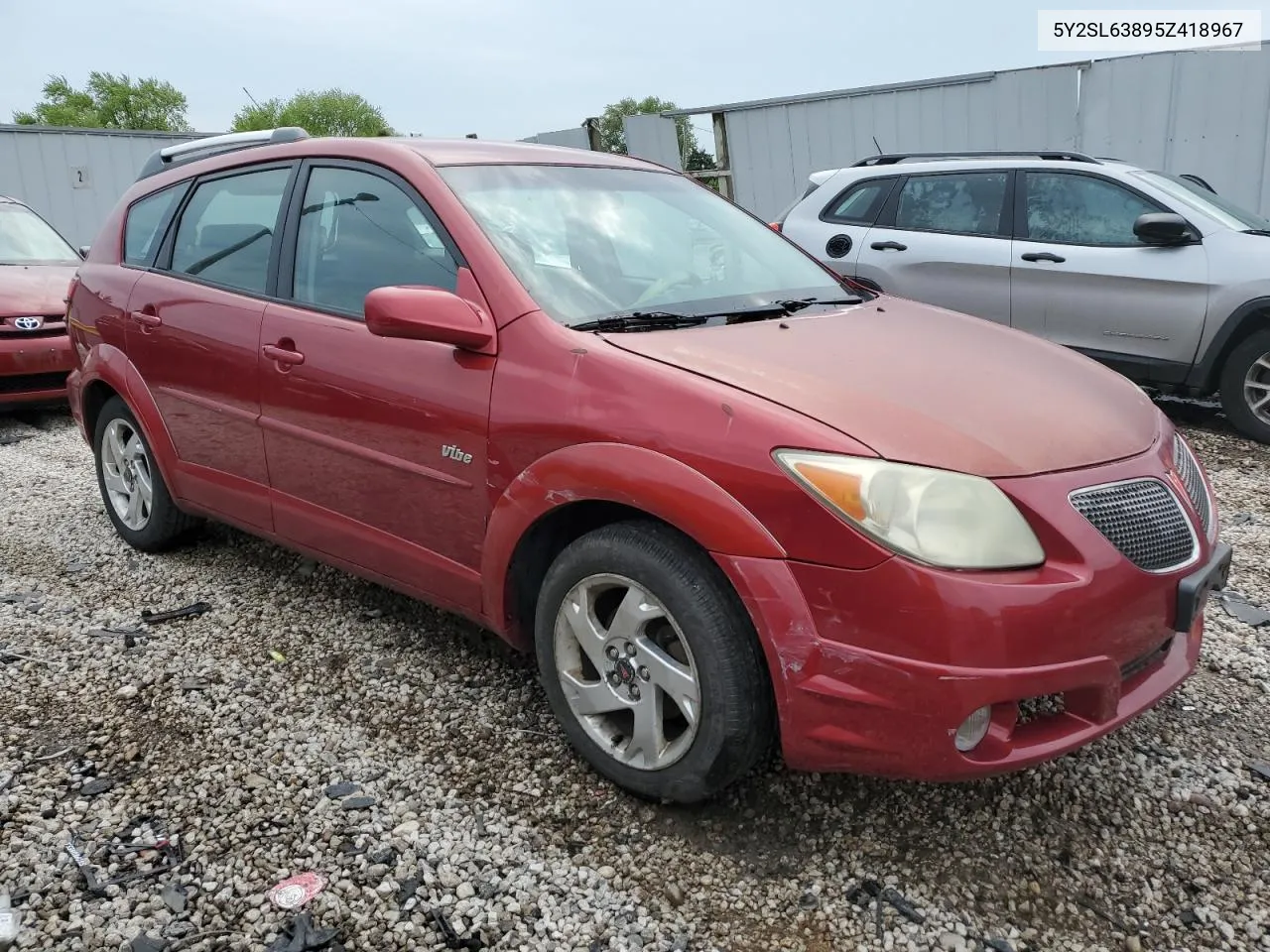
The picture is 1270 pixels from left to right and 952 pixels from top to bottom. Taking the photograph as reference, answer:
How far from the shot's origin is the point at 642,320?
2645 millimetres

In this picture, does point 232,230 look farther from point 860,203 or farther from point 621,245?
point 860,203

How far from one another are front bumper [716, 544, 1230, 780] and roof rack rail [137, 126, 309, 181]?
9.71ft

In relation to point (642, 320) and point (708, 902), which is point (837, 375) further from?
point (708, 902)

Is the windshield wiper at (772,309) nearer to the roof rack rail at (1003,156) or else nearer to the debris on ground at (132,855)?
the debris on ground at (132,855)

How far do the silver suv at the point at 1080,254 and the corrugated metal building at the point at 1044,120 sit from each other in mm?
2742

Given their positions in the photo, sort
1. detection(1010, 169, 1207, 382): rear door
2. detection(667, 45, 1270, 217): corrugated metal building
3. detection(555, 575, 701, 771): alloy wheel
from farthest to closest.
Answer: detection(667, 45, 1270, 217): corrugated metal building, detection(1010, 169, 1207, 382): rear door, detection(555, 575, 701, 771): alloy wheel

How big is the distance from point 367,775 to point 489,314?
1.29 metres

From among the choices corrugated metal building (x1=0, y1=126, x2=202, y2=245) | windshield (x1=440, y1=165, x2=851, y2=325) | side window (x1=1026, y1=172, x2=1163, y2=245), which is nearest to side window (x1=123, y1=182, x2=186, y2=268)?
windshield (x1=440, y1=165, x2=851, y2=325)

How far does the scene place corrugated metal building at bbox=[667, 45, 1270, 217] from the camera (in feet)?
28.4

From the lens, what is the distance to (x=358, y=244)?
311 centimetres

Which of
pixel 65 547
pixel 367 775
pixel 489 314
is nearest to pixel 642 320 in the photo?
pixel 489 314

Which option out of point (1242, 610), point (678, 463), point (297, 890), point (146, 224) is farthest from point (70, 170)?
point (1242, 610)

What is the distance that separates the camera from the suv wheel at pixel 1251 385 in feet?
18.7

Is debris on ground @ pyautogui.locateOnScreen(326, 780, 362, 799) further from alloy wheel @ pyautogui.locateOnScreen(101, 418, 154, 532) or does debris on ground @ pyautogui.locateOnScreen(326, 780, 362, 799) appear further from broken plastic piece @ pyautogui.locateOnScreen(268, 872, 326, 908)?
alloy wheel @ pyautogui.locateOnScreen(101, 418, 154, 532)
